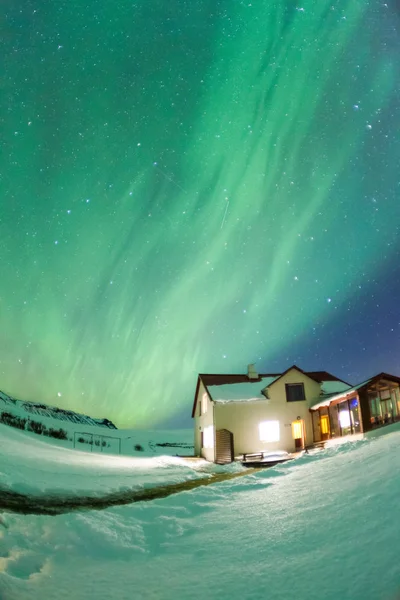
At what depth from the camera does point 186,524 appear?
23.7ft

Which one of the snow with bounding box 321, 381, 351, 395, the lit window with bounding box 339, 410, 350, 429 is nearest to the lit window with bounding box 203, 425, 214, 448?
the lit window with bounding box 339, 410, 350, 429

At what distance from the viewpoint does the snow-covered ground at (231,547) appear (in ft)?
13.2

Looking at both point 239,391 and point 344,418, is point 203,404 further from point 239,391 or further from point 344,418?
point 344,418

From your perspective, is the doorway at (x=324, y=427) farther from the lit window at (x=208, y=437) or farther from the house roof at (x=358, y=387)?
the lit window at (x=208, y=437)

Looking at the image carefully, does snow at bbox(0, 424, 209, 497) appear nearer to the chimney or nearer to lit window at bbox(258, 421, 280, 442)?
lit window at bbox(258, 421, 280, 442)

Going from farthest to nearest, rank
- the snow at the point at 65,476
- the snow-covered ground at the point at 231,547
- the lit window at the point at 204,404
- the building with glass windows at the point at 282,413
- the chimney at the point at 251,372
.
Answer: the chimney at the point at 251,372 < the lit window at the point at 204,404 < the building with glass windows at the point at 282,413 < the snow at the point at 65,476 < the snow-covered ground at the point at 231,547

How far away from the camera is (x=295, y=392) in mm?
29109

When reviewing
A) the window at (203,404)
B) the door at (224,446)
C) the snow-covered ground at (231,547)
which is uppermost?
the window at (203,404)

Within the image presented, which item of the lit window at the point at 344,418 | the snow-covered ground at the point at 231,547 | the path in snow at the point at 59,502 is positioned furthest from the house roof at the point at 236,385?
the snow-covered ground at the point at 231,547

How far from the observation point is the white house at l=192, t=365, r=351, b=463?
27.1 meters

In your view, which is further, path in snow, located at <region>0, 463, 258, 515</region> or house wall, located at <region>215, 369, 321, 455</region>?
house wall, located at <region>215, 369, 321, 455</region>

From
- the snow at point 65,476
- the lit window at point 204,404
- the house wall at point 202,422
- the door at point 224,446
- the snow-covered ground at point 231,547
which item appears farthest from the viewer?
the lit window at point 204,404

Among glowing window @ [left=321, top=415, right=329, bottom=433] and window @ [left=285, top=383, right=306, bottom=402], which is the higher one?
window @ [left=285, top=383, right=306, bottom=402]

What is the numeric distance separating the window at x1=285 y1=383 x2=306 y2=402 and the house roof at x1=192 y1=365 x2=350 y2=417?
1087 millimetres
